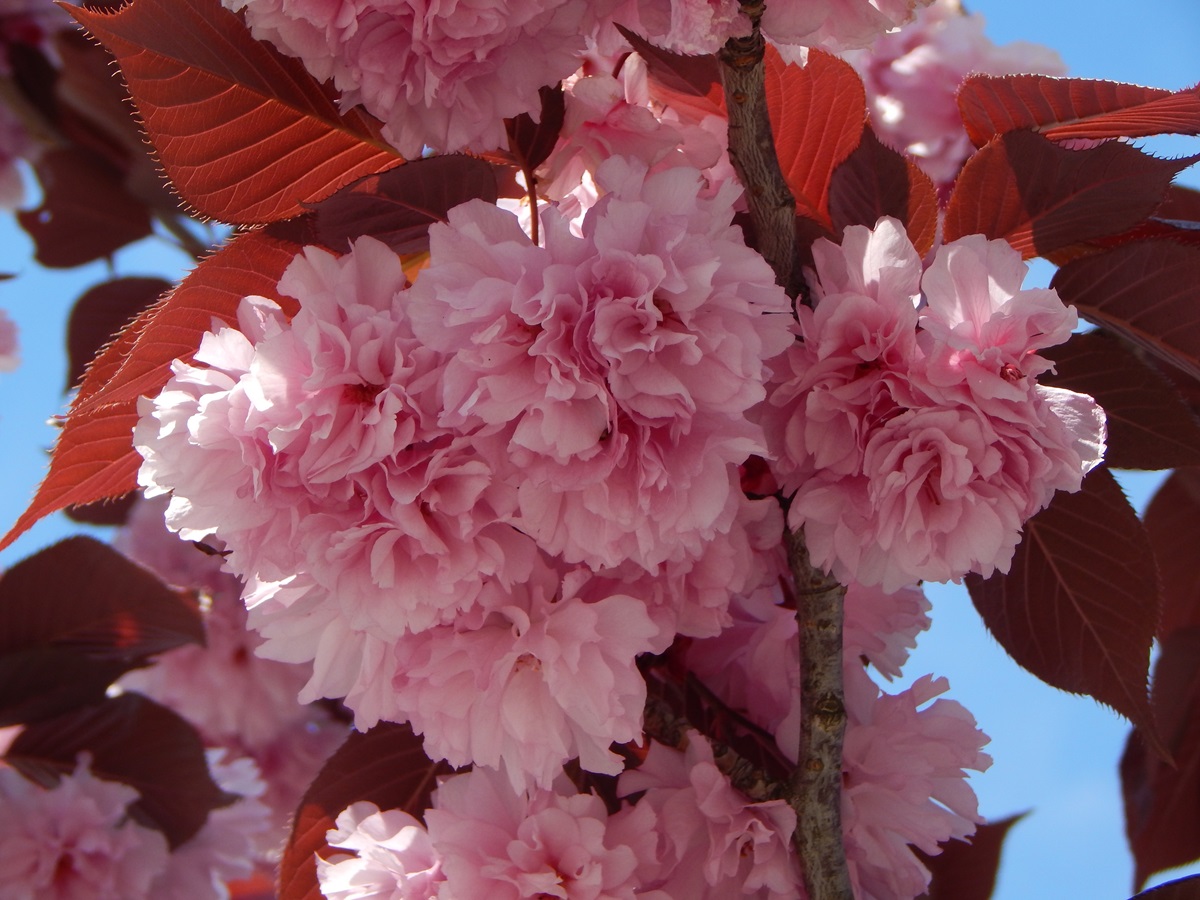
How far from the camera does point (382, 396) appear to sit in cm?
40

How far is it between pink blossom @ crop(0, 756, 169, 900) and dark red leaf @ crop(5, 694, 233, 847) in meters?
0.01

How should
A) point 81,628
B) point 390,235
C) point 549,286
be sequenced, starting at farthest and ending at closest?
point 81,628 → point 390,235 → point 549,286

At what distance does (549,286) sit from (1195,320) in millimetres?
328

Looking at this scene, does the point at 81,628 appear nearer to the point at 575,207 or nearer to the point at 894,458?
the point at 575,207

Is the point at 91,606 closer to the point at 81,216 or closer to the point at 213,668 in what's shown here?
the point at 213,668

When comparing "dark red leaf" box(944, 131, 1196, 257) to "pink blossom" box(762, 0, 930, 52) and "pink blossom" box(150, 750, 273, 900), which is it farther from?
"pink blossom" box(150, 750, 273, 900)

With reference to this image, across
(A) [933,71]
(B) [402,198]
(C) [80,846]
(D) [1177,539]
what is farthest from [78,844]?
(D) [1177,539]

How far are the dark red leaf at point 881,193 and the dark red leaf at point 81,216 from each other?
126 centimetres

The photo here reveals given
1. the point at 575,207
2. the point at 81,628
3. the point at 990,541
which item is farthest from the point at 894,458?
the point at 81,628

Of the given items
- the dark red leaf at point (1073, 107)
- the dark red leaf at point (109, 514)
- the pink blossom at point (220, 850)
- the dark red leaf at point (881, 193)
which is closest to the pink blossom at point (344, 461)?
the dark red leaf at point (881, 193)

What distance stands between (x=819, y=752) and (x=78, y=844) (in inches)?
29.5

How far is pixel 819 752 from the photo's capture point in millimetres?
505

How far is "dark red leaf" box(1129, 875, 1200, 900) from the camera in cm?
52

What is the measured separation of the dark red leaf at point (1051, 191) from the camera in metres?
0.50
